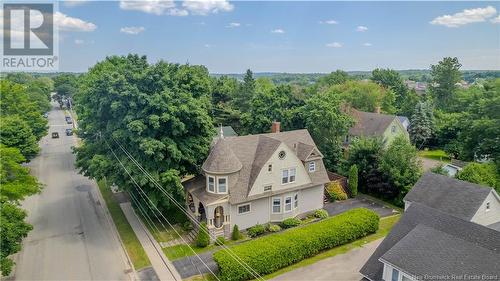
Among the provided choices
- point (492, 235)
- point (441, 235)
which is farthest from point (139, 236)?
point (492, 235)

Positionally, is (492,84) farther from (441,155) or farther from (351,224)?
(351,224)

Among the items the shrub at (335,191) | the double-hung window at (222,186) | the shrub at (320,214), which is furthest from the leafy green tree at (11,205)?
the shrub at (335,191)

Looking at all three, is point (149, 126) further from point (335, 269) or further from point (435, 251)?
point (435, 251)

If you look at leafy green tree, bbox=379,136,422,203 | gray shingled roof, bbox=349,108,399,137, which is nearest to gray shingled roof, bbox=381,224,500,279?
leafy green tree, bbox=379,136,422,203

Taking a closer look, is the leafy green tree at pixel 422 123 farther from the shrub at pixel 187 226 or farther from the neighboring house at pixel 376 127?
the shrub at pixel 187 226

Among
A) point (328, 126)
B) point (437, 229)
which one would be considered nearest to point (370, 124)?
point (328, 126)

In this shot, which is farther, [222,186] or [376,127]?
[376,127]
